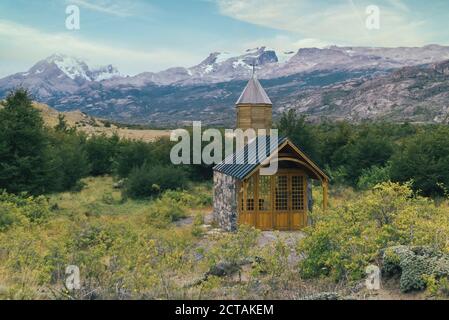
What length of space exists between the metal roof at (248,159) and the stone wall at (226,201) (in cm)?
28

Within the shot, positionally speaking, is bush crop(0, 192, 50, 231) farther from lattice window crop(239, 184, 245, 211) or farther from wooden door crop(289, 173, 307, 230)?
wooden door crop(289, 173, 307, 230)

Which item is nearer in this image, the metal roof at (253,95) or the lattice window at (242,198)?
the lattice window at (242,198)

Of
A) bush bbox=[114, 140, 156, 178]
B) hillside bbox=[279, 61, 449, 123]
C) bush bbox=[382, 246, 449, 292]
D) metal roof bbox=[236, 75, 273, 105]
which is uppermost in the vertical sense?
hillside bbox=[279, 61, 449, 123]

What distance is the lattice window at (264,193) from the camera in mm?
17656

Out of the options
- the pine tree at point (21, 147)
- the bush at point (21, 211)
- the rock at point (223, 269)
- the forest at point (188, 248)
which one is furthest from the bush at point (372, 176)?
the rock at point (223, 269)

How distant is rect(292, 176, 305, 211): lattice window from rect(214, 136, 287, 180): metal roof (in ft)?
4.78

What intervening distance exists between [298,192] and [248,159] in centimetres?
205

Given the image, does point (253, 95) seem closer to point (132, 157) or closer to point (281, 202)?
point (132, 157)

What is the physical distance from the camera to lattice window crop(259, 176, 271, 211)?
1766 centimetres

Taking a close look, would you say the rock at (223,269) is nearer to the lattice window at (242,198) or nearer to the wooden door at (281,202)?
the lattice window at (242,198)

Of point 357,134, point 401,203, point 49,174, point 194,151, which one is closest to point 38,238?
point 401,203

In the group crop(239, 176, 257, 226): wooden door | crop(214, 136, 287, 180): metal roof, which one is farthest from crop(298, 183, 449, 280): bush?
crop(239, 176, 257, 226): wooden door

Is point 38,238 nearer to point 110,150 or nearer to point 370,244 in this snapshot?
point 370,244

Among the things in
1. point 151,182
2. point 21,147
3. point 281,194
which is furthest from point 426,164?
point 21,147
